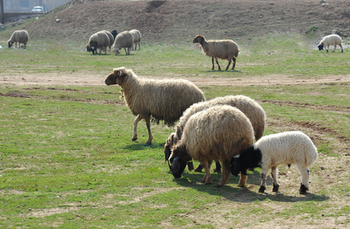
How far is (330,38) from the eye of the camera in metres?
41.4

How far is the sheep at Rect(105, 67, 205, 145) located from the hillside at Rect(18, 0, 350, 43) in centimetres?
3579

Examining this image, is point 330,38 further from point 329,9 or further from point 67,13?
point 67,13

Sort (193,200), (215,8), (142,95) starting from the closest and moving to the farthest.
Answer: (193,200), (142,95), (215,8)

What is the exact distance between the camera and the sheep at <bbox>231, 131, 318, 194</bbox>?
9.46 metres

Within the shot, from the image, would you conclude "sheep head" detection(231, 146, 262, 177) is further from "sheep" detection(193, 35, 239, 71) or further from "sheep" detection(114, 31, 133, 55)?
"sheep" detection(114, 31, 133, 55)

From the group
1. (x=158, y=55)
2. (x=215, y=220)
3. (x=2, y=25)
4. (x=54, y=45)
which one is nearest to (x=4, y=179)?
(x=215, y=220)

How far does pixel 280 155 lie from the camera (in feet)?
31.7

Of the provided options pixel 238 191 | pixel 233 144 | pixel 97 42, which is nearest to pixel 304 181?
pixel 238 191

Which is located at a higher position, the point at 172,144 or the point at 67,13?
the point at 67,13

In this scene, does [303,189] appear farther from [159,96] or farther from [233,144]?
[159,96]

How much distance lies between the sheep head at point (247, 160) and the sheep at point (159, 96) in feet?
13.9

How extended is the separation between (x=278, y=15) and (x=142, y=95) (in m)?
43.3

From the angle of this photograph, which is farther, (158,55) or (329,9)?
(329,9)

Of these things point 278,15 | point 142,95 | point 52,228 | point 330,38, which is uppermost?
point 278,15
